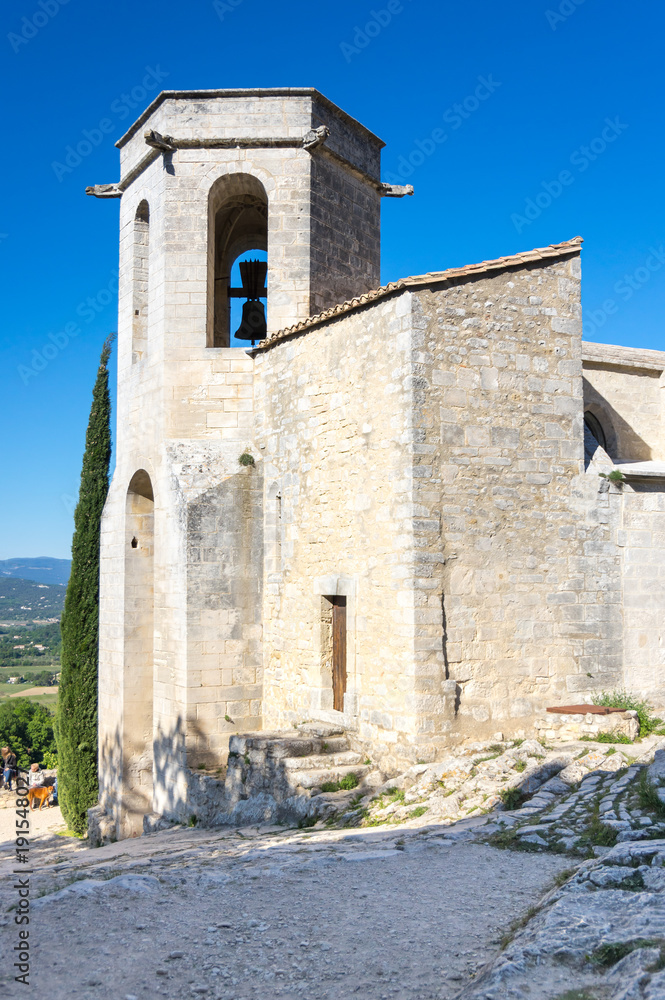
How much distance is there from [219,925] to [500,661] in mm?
4325

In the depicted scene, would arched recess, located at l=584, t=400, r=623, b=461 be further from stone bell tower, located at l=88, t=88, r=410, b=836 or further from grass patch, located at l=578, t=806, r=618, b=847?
grass patch, located at l=578, t=806, r=618, b=847

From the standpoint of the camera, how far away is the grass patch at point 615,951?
114 inches

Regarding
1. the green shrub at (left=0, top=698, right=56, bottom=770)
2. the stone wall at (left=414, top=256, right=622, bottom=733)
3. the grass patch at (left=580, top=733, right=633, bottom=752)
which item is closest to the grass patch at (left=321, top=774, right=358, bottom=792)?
the stone wall at (left=414, top=256, right=622, bottom=733)

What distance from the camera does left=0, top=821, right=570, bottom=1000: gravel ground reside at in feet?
10.9

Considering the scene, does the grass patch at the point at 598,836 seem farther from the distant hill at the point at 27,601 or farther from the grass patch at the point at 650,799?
the distant hill at the point at 27,601

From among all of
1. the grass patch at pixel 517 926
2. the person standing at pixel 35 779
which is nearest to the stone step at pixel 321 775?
the grass patch at pixel 517 926

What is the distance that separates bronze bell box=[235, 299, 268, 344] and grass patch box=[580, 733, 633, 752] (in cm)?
717

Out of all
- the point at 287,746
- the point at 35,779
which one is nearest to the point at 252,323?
the point at 287,746

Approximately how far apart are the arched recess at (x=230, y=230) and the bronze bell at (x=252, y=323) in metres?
0.38

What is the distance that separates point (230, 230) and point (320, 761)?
831cm

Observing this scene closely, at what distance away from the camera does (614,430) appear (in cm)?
1104

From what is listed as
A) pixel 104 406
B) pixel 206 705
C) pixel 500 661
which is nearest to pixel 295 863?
pixel 500 661

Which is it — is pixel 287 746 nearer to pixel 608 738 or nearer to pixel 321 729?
pixel 321 729

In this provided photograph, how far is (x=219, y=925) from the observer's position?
3963 mm
